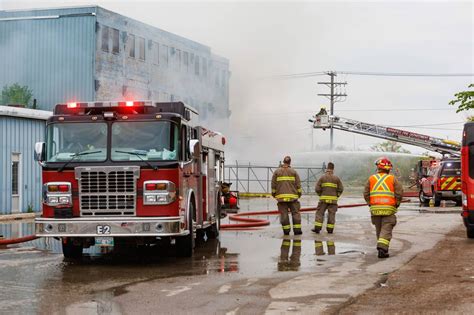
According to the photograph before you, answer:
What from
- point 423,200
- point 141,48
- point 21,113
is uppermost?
point 141,48

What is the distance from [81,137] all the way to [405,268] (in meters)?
5.10

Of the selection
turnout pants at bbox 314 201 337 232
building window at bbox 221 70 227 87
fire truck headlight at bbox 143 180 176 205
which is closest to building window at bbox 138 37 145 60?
building window at bbox 221 70 227 87

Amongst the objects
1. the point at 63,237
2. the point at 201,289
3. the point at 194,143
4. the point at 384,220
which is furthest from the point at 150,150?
the point at 384,220

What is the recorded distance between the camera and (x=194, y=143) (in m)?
11.3

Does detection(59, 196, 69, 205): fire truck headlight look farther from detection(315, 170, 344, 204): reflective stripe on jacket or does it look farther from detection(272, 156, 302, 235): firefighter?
detection(315, 170, 344, 204): reflective stripe on jacket

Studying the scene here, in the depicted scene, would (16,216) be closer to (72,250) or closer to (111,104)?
(72,250)

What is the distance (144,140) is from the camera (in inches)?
436

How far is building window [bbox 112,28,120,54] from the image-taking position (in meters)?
36.3

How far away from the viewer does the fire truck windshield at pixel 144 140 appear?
10992mm

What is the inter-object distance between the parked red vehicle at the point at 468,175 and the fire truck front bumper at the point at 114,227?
21.1ft

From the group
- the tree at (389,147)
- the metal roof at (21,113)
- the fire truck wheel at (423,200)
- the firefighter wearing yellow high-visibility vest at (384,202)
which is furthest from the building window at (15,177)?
the tree at (389,147)

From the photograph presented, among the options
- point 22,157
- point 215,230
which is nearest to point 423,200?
point 22,157

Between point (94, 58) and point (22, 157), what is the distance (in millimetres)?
12312

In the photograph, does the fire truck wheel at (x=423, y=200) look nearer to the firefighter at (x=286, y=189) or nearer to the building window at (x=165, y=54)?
the building window at (x=165, y=54)
